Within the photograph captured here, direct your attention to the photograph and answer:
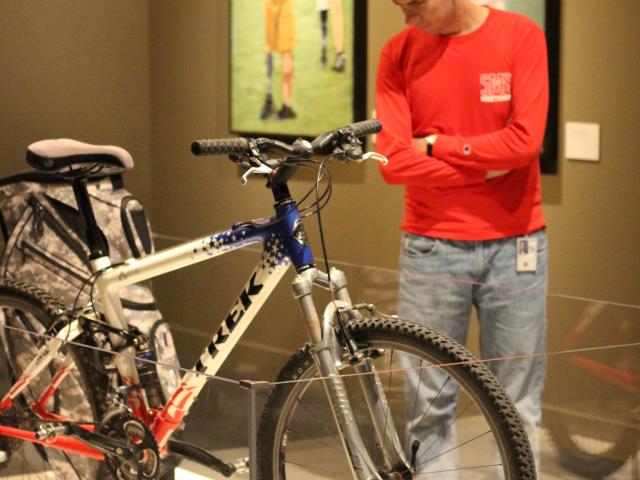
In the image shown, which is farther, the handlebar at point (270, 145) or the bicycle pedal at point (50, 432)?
the bicycle pedal at point (50, 432)

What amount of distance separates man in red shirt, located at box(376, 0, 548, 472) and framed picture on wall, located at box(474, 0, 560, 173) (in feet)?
2.08

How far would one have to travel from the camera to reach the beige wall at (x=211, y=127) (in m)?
3.58

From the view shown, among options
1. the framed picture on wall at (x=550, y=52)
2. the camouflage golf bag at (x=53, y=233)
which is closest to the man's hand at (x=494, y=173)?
the framed picture on wall at (x=550, y=52)

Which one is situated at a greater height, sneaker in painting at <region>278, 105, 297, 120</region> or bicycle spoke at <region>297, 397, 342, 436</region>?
sneaker in painting at <region>278, 105, 297, 120</region>

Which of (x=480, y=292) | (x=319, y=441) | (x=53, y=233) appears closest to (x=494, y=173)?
(x=480, y=292)

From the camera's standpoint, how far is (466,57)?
3.12m

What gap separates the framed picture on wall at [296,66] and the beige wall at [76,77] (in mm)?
413

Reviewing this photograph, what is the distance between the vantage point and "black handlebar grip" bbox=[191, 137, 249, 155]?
7.83ft

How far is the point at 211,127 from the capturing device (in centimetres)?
489

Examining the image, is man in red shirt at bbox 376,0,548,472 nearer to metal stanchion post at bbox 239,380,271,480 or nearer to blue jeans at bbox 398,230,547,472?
blue jeans at bbox 398,230,547,472

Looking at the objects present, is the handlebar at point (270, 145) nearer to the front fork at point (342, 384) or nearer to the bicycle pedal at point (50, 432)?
the front fork at point (342, 384)

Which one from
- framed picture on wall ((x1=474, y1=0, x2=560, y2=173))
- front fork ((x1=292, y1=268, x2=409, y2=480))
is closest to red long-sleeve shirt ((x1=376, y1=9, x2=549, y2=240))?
framed picture on wall ((x1=474, y1=0, x2=560, y2=173))

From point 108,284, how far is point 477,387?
100 centimetres

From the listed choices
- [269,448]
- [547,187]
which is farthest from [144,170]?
[269,448]
